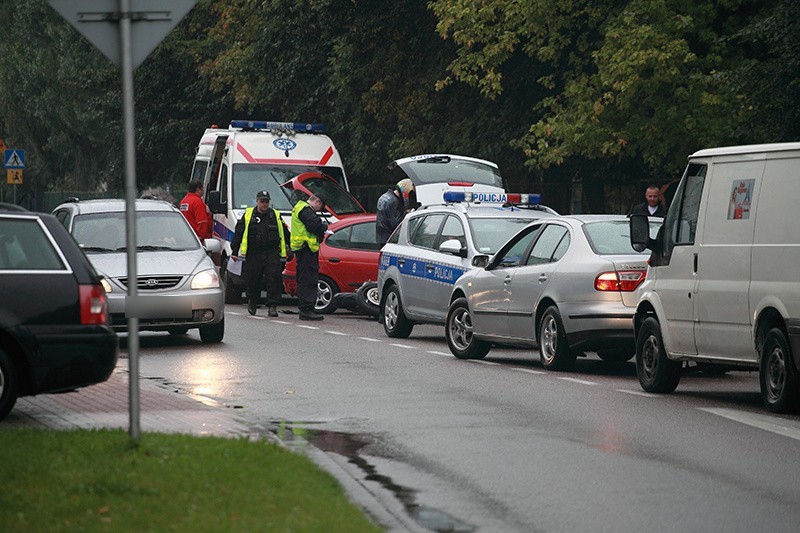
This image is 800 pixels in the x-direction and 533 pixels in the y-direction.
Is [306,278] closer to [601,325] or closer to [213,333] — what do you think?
[213,333]

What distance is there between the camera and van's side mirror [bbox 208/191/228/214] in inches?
1145

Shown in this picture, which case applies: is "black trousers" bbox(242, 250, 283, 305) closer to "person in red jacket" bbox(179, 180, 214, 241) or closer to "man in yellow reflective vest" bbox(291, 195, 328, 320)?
"man in yellow reflective vest" bbox(291, 195, 328, 320)

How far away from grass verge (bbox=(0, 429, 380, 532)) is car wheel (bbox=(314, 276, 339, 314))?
1608 cm

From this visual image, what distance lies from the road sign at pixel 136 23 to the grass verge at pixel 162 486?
223cm

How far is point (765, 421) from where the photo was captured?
486 inches

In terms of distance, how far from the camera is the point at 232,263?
94.3 feet

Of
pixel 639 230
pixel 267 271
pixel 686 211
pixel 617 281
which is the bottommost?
pixel 267 271

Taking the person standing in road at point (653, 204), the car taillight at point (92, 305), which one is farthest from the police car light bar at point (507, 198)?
the car taillight at point (92, 305)

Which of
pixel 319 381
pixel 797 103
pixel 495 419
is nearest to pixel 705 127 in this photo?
pixel 797 103

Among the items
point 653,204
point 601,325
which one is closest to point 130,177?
point 601,325

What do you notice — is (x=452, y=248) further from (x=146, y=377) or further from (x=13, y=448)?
(x=13, y=448)

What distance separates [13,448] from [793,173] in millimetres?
6065

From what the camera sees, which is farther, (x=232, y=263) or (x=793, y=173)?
(x=232, y=263)

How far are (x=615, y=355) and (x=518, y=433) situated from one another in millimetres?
6729
